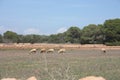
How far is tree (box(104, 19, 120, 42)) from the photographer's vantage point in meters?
90.9

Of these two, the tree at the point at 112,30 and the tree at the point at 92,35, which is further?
the tree at the point at 92,35

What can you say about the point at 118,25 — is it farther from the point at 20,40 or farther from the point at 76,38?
the point at 20,40

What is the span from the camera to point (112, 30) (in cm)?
9400

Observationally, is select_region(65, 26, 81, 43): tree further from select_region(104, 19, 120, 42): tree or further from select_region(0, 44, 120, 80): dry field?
select_region(0, 44, 120, 80): dry field

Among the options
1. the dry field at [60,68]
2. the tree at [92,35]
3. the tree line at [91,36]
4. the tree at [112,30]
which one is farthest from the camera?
the tree at [92,35]

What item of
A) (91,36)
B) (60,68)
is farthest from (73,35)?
(60,68)

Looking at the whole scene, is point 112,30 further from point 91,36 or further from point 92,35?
point 92,35

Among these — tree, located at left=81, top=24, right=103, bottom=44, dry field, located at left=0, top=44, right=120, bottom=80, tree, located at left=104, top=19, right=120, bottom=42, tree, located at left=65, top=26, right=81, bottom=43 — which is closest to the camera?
dry field, located at left=0, top=44, right=120, bottom=80

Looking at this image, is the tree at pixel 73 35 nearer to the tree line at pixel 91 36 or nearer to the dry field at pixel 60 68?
the tree line at pixel 91 36

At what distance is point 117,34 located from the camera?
9262 centimetres

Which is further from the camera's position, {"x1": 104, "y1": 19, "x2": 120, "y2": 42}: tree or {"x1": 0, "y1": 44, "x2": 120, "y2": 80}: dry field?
{"x1": 104, "y1": 19, "x2": 120, "y2": 42}: tree

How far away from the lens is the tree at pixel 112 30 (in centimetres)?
9094

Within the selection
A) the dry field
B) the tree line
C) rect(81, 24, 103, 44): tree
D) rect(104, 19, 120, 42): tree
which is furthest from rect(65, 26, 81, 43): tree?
the dry field

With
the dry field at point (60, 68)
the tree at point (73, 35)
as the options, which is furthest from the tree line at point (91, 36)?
the dry field at point (60, 68)
